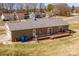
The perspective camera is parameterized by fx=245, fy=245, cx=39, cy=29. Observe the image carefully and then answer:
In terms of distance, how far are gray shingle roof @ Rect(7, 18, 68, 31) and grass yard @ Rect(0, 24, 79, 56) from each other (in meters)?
0.14

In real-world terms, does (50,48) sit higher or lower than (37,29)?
lower

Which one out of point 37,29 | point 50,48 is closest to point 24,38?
point 37,29

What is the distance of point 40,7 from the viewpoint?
7.35 ft

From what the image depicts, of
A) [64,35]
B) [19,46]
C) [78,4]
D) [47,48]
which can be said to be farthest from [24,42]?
[78,4]

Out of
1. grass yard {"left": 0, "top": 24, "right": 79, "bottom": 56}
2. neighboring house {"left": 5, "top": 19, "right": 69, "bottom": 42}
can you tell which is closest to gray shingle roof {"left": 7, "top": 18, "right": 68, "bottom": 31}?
neighboring house {"left": 5, "top": 19, "right": 69, "bottom": 42}

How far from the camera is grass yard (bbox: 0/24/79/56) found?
2262 mm

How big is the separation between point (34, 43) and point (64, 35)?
29 cm

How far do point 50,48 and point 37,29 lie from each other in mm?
213

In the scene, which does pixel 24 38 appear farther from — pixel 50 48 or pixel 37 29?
pixel 50 48

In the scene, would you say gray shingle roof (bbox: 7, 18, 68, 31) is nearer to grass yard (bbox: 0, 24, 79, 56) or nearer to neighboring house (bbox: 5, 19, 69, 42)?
neighboring house (bbox: 5, 19, 69, 42)

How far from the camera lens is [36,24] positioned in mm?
2268

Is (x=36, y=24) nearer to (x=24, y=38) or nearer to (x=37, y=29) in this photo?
(x=37, y=29)

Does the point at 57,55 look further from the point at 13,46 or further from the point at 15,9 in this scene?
the point at 15,9

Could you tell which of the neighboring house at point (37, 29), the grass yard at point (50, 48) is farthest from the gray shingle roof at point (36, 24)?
the grass yard at point (50, 48)
